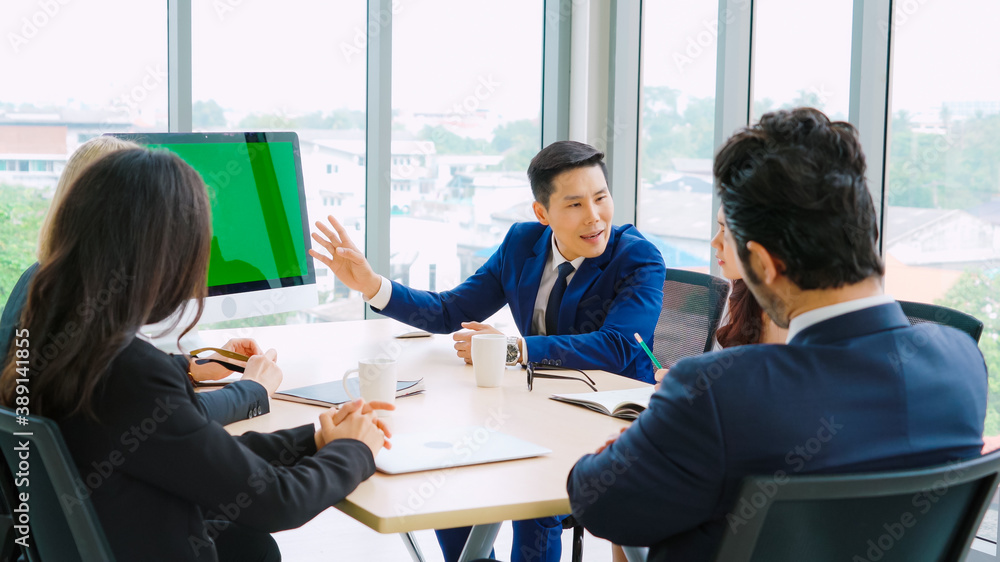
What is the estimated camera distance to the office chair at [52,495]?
3.52ft

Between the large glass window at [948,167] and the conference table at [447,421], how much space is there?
1274mm

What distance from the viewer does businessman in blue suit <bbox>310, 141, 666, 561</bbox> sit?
86.2 inches

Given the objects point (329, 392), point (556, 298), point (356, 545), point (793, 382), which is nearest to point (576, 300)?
point (556, 298)

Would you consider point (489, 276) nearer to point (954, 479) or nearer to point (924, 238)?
point (924, 238)

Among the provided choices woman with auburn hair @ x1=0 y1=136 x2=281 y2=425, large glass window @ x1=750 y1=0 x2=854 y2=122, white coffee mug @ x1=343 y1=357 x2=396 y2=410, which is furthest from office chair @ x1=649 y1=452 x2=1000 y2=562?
large glass window @ x1=750 y1=0 x2=854 y2=122

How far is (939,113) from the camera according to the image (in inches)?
105

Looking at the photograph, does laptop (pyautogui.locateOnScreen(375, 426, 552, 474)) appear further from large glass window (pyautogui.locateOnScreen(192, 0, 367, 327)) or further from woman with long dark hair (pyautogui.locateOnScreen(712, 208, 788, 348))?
large glass window (pyautogui.locateOnScreen(192, 0, 367, 327))

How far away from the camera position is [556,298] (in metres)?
2.40

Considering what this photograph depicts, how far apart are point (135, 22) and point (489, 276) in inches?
75.0

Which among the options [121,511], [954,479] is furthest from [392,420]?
[954,479]

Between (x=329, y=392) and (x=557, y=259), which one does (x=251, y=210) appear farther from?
(x=557, y=259)

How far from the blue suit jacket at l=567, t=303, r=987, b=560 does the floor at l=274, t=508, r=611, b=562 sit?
1941 mm

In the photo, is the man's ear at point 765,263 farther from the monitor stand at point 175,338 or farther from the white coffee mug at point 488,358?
the monitor stand at point 175,338

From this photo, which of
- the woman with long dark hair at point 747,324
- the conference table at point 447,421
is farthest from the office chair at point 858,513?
the woman with long dark hair at point 747,324
